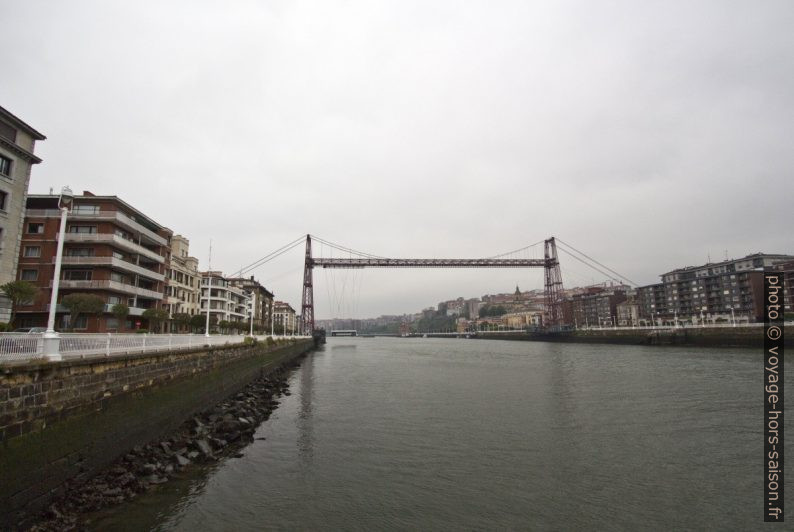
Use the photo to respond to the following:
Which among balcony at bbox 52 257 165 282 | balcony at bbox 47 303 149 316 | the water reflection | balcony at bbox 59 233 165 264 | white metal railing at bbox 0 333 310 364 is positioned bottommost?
the water reflection

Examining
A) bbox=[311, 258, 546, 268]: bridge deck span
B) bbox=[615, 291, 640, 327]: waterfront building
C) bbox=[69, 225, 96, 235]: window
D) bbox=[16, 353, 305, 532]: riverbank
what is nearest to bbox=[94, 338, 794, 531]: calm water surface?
bbox=[16, 353, 305, 532]: riverbank

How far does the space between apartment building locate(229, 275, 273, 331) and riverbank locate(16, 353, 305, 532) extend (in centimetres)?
6878

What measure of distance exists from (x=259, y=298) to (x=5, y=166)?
2834 inches

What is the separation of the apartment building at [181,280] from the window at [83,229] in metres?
11.3

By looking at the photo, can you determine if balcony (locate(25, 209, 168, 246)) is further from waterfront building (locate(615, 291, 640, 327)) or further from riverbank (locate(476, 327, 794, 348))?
waterfront building (locate(615, 291, 640, 327))

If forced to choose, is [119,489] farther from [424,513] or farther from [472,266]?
[472,266]

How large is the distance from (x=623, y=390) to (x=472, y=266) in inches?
2871

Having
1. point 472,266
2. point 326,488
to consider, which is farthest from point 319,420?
point 472,266

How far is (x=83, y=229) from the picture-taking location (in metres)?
32.8

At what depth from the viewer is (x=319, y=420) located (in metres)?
15.3

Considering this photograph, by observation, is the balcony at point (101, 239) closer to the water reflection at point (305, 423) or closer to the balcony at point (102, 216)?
the balcony at point (102, 216)

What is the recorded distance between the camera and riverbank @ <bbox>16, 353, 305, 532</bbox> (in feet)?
22.7

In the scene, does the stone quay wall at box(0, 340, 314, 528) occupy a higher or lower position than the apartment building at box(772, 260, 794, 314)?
lower

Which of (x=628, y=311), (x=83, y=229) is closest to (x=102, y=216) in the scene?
(x=83, y=229)
